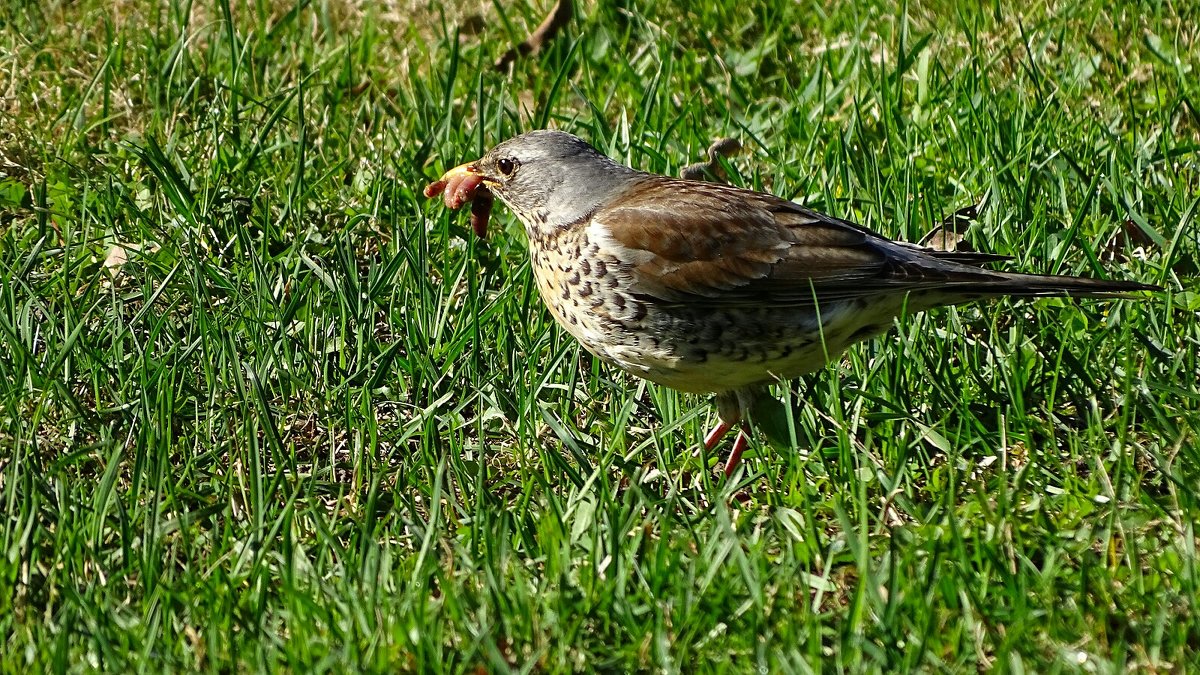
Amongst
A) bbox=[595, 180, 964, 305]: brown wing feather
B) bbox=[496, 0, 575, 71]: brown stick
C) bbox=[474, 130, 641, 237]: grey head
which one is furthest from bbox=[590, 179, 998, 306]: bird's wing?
bbox=[496, 0, 575, 71]: brown stick

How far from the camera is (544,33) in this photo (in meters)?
7.19

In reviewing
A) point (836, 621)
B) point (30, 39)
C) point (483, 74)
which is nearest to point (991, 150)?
point (483, 74)

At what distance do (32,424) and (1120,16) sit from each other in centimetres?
501

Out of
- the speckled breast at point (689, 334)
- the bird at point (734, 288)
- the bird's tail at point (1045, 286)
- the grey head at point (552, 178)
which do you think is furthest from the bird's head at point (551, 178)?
the bird's tail at point (1045, 286)

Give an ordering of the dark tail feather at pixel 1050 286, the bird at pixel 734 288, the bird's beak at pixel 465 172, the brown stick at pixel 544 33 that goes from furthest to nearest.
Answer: the brown stick at pixel 544 33, the bird's beak at pixel 465 172, the bird at pixel 734 288, the dark tail feather at pixel 1050 286

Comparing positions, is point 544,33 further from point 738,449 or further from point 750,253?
point 738,449

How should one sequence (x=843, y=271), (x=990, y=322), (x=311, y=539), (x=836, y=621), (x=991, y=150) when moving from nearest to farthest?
(x=836, y=621) < (x=311, y=539) < (x=843, y=271) < (x=990, y=322) < (x=991, y=150)

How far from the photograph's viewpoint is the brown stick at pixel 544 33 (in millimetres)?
7180

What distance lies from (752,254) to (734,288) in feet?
0.45

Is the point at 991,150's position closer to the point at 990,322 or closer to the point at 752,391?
the point at 990,322

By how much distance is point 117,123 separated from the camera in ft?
21.3

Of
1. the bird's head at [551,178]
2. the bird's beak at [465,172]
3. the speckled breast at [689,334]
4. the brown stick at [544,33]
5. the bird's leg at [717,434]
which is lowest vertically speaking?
the bird's leg at [717,434]

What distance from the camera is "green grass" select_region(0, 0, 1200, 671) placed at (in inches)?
144

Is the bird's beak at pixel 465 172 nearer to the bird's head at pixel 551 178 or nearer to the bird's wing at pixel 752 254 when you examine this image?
the bird's head at pixel 551 178
